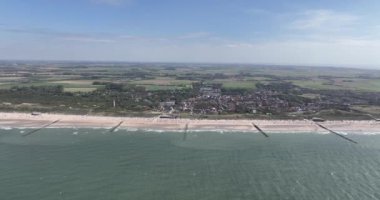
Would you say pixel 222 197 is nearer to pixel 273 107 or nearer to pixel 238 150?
pixel 238 150

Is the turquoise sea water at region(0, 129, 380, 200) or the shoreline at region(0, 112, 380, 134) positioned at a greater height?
the shoreline at region(0, 112, 380, 134)

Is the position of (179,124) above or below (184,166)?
above

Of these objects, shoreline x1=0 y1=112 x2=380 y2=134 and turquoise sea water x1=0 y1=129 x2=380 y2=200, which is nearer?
turquoise sea water x1=0 y1=129 x2=380 y2=200

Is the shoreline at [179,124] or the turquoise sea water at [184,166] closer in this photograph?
the turquoise sea water at [184,166]

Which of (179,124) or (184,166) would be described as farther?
(179,124)

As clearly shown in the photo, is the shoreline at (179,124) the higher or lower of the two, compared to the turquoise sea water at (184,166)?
higher
